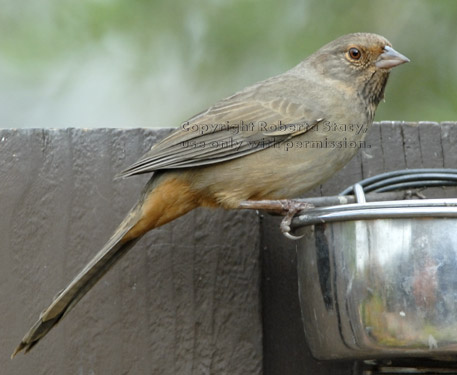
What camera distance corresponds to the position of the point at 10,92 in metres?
5.78

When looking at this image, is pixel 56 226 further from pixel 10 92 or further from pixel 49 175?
pixel 10 92

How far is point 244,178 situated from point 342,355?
1.09 metres

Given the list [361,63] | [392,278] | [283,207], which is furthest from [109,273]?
[361,63]

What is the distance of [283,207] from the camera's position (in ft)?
13.6

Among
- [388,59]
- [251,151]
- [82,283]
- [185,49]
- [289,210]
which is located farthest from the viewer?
[185,49]

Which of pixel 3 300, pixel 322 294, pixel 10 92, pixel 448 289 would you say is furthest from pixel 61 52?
pixel 448 289

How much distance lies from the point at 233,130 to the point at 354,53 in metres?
0.90

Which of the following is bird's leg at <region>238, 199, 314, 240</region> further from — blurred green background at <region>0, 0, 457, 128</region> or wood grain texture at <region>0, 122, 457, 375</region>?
blurred green background at <region>0, 0, 457, 128</region>

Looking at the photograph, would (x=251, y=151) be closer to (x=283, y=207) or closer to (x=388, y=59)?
(x=283, y=207)

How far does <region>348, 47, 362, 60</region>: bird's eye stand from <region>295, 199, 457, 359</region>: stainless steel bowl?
5.91ft

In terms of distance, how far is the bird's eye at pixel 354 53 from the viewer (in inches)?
203

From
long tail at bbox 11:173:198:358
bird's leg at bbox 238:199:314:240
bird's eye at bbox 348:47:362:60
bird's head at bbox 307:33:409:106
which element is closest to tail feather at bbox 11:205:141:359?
long tail at bbox 11:173:198:358

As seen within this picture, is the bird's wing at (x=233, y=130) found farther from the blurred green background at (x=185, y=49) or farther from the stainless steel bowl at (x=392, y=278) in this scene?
the stainless steel bowl at (x=392, y=278)

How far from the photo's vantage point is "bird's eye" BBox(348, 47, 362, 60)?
517 centimetres
